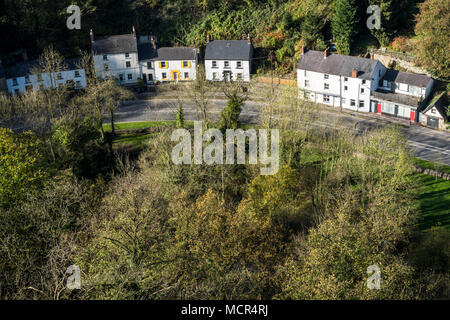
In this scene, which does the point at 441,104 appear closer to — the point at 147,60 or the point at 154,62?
the point at 154,62

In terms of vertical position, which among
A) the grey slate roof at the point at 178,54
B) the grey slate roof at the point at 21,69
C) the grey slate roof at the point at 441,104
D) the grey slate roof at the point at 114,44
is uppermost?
the grey slate roof at the point at 114,44

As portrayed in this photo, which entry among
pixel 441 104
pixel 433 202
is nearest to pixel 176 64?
pixel 441 104

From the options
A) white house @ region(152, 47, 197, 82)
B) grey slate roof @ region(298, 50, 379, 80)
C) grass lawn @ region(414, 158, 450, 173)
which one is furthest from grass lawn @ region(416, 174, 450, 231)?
white house @ region(152, 47, 197, 82)

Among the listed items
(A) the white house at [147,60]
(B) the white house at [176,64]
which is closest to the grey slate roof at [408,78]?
(B) the white house at [176,64]

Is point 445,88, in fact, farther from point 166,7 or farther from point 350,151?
point 166,7

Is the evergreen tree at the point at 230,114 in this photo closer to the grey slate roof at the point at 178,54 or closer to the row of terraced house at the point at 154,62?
the row of terraced house at the point at 154,62

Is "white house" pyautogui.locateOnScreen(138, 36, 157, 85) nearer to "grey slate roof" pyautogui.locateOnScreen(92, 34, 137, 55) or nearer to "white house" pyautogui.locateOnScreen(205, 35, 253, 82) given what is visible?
"grey slate roof" pyautogui.locateOnScreen(92, 34, 137, 55)
